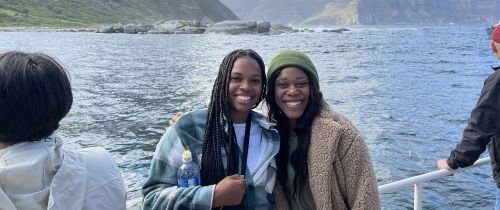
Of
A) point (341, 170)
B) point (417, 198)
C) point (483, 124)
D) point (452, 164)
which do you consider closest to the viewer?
point (341, 170)

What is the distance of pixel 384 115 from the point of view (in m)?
19.8

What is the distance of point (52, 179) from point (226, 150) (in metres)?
1.03

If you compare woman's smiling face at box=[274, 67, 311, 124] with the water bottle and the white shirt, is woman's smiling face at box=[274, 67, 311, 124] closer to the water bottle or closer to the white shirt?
the white shirt

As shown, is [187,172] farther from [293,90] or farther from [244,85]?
[293,90]

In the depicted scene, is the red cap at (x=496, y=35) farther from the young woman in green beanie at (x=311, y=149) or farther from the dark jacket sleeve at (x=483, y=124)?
the young woman in green beanie at (x=311, y=149)

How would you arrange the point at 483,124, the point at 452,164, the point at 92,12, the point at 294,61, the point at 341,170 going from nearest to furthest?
the point at 341,170
the point at 294,61
the point at 483,124
the point at 452,164
the point at 92,12

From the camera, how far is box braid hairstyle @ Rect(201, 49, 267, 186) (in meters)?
2.83

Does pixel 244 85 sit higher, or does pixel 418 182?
pixel 244 85

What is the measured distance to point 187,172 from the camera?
2.74 m

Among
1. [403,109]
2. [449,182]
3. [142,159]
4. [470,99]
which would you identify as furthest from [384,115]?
[142,159]

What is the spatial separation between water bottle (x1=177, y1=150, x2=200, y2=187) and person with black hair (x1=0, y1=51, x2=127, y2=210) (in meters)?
0.60

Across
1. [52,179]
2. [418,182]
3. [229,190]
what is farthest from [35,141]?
[418,182]

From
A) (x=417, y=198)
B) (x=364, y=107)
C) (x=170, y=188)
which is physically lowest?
(x=364, y=107)

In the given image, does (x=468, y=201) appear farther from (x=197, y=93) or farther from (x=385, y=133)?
(x=197, y=93)
